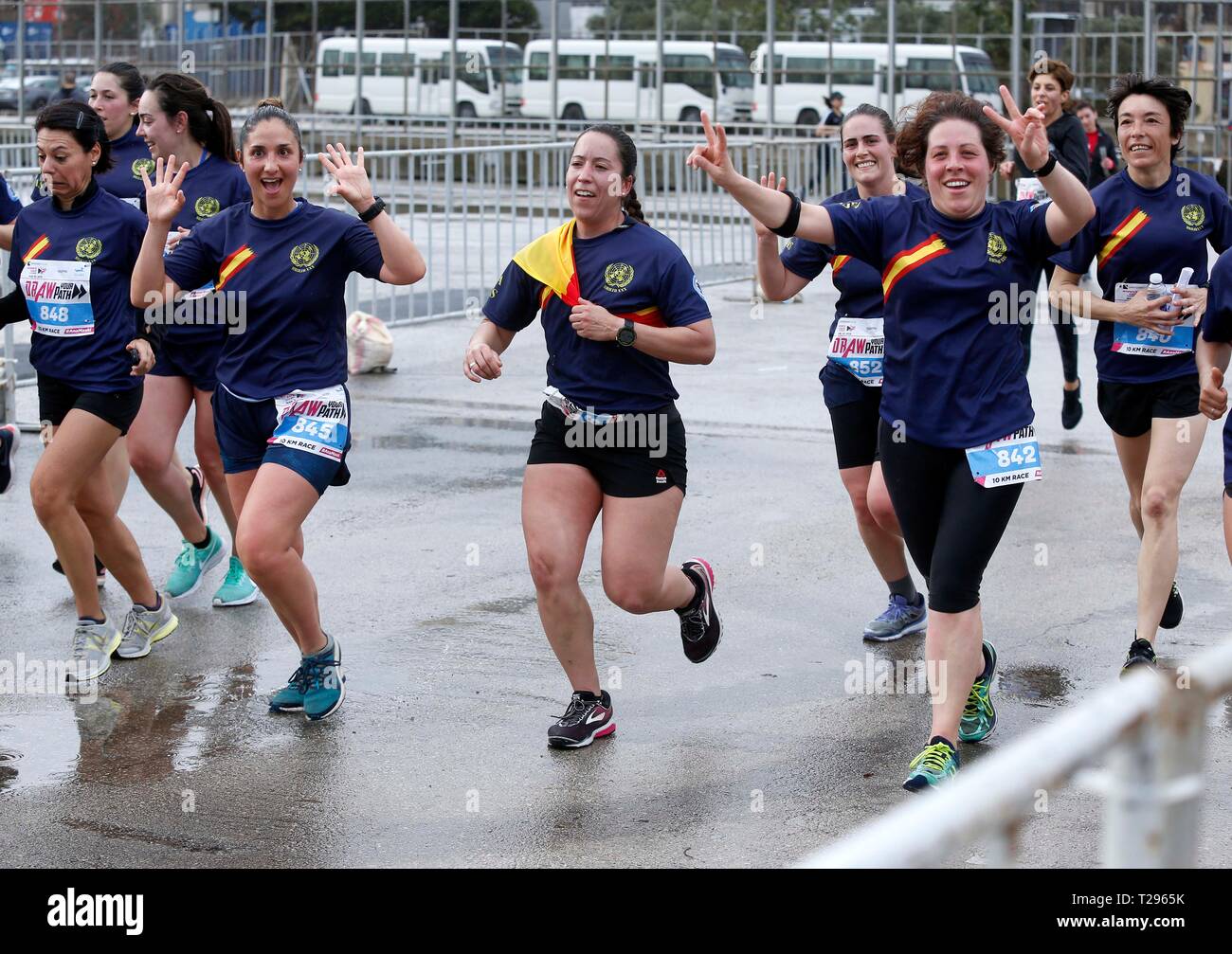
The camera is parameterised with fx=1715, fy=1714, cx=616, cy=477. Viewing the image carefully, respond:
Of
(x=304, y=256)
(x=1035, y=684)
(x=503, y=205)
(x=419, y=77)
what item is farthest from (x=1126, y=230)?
(x=419, y=77)

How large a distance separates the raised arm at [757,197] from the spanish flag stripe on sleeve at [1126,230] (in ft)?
5.27

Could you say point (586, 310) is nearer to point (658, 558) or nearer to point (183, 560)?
point (658, 558)

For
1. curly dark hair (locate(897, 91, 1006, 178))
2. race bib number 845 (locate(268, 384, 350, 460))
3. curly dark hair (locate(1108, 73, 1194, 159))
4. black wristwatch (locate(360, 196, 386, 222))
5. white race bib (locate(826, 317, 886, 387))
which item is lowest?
race bib number 845 (locate(268, 384, 350, 460))

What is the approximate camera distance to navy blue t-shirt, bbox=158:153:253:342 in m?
6.78

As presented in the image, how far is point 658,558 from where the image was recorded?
17.8 ft

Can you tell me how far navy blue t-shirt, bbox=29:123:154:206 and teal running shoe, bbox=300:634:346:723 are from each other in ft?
8.11

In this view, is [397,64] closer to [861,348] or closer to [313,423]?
[861,348]

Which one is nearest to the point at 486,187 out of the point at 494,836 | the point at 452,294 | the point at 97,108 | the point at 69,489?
the point at 452,294

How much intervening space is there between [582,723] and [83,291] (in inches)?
96.0

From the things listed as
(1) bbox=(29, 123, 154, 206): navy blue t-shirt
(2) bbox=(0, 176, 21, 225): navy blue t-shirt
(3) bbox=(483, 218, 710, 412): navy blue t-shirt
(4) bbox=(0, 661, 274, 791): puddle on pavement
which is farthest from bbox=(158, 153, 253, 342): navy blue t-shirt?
(3) bbox=(483, 218, 710, 412): navy blue t-shirt

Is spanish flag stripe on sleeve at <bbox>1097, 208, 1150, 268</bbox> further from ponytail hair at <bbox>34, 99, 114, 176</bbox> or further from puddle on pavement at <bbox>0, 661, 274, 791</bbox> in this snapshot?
ponytail hair at <bbox>34, 99, 114, 176</bbox>

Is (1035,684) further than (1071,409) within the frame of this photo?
No

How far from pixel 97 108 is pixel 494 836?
4.23 metres

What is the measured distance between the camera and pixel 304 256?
562 centimetres
